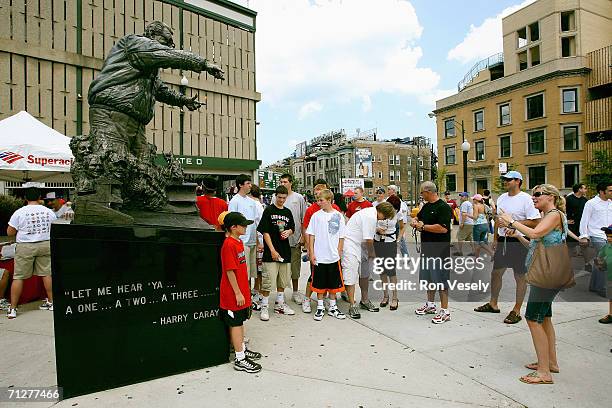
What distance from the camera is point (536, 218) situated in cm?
502

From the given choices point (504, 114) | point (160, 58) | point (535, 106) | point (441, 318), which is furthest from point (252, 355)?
point (504, 114)

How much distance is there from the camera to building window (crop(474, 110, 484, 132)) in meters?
35.4

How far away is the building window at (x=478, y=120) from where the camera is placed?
35406 millimetres

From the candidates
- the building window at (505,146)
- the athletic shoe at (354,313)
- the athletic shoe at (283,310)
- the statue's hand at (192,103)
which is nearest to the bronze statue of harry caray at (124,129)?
the statue's hand at (192,103)

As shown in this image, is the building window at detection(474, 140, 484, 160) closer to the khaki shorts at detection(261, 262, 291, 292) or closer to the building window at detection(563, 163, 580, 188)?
the building window at detection(563, 163, 580, 188)

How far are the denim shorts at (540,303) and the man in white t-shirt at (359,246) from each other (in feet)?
7.87

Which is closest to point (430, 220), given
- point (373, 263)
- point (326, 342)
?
point (373, 263)

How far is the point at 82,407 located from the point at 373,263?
4359 mm

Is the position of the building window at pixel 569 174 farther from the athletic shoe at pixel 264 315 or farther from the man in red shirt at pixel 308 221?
the athletic shoe at pixel 264 315

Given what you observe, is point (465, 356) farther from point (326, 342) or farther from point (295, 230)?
point (295, 230)

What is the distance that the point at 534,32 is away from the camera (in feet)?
111

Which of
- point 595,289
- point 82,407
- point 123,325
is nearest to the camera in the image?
point 82,407

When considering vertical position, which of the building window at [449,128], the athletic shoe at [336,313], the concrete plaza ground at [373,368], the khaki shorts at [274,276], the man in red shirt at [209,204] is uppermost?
the building window at [449,128]

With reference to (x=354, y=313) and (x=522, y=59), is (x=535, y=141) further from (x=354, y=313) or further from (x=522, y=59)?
(x=354, y=313)
